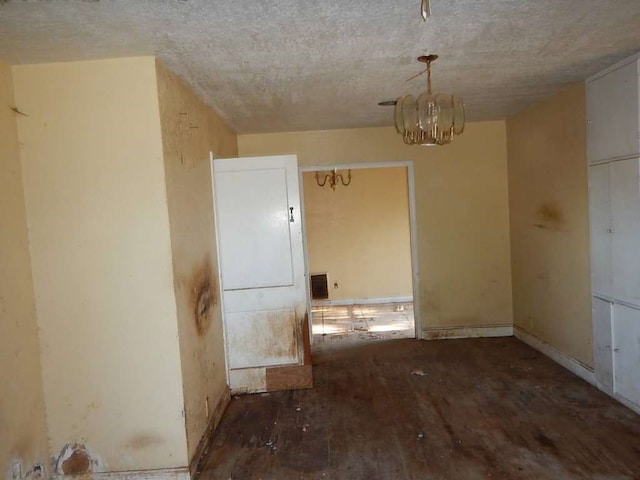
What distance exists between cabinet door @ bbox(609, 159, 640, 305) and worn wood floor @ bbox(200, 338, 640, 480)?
86 cm

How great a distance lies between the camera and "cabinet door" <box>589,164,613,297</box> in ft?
10.7

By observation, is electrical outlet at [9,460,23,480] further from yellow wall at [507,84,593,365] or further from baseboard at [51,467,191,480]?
yellow wall at [507,84,593,365]

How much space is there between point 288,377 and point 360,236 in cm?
398

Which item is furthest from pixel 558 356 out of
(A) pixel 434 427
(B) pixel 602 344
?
(A) pixel 434 427

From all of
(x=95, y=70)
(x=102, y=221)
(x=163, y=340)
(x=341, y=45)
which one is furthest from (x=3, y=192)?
(x=341, y=45)

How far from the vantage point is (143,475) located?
2.55m

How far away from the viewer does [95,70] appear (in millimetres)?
2445

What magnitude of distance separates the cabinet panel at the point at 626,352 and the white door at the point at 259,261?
2.31m

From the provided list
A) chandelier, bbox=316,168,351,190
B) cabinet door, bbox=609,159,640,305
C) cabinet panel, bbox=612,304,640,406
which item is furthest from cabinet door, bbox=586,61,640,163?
chandelier, bbox=316,168,351,190

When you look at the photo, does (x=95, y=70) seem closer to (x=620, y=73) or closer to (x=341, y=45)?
(x=341, y=45)

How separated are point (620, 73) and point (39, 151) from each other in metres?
3.68

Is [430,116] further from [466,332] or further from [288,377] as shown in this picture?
[466,332]

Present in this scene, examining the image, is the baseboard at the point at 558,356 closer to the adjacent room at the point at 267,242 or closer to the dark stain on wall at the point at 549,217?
the adjacent room at the point at 267,242

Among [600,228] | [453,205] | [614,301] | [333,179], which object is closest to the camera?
[614,301]
